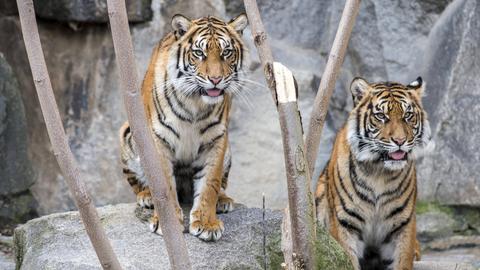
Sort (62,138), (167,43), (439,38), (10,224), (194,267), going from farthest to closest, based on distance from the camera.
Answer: (439,38) < (10,224) < (167,43) < (194,267) < (62,138)

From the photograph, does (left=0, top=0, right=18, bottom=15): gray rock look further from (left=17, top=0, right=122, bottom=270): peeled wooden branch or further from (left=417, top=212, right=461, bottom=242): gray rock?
(left=17, top=0, right=122, bottom=270): peeled wooden branch

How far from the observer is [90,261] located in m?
5.34

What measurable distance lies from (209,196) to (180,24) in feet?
3.36

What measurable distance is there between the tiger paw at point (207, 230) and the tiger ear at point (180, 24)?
3.70 feet

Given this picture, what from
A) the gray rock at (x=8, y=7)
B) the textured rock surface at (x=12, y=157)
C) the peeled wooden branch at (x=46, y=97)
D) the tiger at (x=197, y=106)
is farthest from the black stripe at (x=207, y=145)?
the gray rock at (x=8, y=7)

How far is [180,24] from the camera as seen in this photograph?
19.2 feet

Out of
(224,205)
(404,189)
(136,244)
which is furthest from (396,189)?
(136,244)

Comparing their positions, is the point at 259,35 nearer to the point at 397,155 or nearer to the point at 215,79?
the point at 215,79

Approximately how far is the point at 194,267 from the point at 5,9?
4.25 metres

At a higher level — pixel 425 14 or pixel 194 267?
pixel 425 14

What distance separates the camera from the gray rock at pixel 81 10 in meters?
8.58

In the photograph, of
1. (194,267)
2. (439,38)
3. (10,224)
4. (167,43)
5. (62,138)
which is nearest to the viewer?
(62,138)

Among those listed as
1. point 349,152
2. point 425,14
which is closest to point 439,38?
point 425,14

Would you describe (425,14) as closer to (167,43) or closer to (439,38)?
(439,38)
